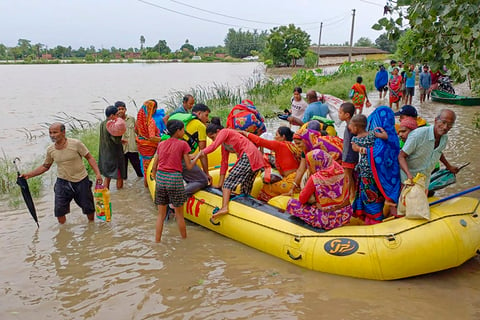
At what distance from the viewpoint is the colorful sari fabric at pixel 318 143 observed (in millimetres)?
4473

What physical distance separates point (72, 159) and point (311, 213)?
2.88m

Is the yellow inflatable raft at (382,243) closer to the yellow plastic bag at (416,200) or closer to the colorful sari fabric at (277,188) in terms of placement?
the yellow plastic bag at (416,200)

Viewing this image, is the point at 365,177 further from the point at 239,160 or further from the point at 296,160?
the point at 239,160

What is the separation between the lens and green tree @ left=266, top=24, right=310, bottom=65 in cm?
4391

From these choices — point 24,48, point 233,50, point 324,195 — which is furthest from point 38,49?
point 324,195

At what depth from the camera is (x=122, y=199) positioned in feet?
21.7

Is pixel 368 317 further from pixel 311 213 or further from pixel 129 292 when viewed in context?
pixel 129 292

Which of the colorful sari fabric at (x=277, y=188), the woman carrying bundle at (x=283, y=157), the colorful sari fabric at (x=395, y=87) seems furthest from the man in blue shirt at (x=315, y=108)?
the colorful sari fabric at (x=395, y=87)

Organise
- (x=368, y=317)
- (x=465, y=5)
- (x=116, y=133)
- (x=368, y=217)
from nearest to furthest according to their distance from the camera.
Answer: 1. (x=368, y=317)
2. (x=465, y=5)
3. (x=368, y=217)
4. (x=116, y=133)

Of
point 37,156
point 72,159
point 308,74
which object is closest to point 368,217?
point 72,159

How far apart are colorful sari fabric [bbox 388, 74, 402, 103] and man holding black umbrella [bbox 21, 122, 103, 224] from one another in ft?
33.2

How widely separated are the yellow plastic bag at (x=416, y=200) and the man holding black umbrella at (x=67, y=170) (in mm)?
3459

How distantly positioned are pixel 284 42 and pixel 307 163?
4170cm

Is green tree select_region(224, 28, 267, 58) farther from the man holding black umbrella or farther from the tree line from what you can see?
the man holding black umbrella
